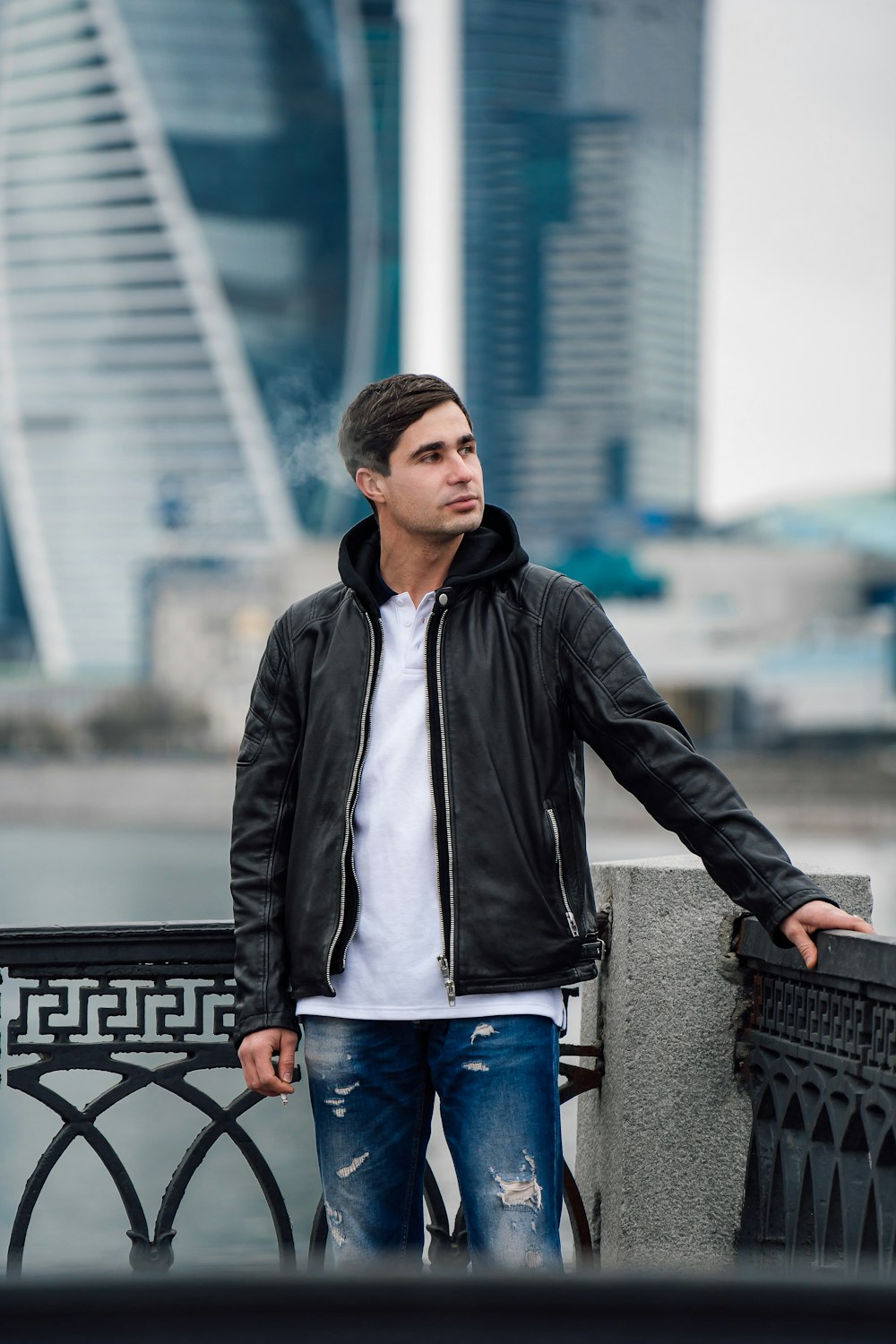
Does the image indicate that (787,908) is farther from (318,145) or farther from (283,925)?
(318,145)

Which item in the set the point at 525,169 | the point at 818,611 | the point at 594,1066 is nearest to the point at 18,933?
the point at 594,1066

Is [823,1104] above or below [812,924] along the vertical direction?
below

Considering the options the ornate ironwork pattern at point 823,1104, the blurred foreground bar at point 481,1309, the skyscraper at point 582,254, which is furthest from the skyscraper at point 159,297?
the blurred foreground bar at point 481,1309

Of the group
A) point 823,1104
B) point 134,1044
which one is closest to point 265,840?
point 134,1044

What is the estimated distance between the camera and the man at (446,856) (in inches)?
92.9

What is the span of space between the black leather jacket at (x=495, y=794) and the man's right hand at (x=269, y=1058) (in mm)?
21

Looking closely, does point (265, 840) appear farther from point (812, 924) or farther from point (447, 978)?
point (812, 924)

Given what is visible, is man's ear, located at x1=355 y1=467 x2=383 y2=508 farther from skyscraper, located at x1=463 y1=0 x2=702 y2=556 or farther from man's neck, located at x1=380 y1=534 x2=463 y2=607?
skyscraper, located at x1=463 y1=0 x2=702 y2=556

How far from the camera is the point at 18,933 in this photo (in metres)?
2.92

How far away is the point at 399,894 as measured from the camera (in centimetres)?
240

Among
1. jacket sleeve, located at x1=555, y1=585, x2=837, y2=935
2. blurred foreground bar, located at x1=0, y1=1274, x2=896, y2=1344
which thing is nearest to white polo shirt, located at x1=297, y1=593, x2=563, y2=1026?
jacket sleeve, located at x1=555, y1=585, x2=837, y2=935

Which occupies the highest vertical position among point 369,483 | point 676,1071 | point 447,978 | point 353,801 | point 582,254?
point 582,254

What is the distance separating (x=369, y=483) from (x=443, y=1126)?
0.94 m

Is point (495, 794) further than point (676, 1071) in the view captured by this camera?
No
